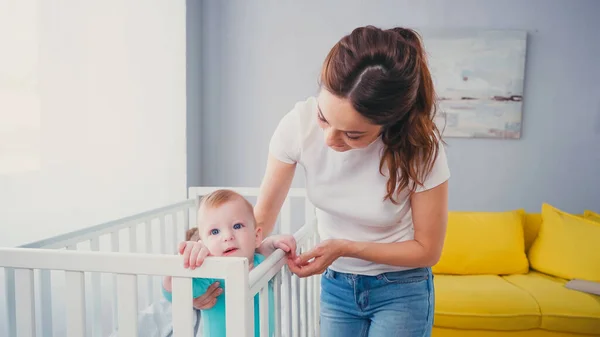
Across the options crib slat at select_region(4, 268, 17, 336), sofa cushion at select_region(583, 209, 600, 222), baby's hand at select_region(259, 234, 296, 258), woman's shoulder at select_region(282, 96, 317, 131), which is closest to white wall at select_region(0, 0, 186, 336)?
crib slat at select_region(4, 268, 17, 336)

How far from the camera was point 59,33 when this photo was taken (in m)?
2.25

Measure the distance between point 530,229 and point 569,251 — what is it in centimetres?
27

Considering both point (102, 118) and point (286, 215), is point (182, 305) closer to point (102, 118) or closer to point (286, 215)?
point (286, 215)

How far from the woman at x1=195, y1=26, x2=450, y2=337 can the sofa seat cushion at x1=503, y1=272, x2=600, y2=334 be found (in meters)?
1.17

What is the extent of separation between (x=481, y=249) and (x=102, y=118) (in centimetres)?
190

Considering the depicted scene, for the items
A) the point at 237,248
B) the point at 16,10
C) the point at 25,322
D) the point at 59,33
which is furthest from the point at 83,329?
the point at 59,33

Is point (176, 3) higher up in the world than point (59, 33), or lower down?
higher up

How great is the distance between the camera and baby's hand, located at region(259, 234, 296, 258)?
1087 mm

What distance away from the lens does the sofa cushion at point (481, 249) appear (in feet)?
8.00

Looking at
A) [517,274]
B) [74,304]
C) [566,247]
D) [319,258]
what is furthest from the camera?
[517,274]

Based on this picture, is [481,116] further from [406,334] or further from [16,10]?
[16,10]

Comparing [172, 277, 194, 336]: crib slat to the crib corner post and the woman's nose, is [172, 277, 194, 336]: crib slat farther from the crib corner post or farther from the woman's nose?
the woman's nose

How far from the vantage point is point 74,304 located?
2.95 ft

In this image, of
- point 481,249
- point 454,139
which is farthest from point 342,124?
point 454,139
